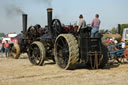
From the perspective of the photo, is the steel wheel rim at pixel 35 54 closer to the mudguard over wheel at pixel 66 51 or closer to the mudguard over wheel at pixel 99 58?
the mudguard over wheel at pixel 66 51

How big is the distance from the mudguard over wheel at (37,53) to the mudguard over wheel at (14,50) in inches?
134

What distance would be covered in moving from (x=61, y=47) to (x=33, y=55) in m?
2.21

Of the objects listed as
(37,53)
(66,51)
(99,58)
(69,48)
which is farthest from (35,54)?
(99,58)

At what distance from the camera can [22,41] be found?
549 inches

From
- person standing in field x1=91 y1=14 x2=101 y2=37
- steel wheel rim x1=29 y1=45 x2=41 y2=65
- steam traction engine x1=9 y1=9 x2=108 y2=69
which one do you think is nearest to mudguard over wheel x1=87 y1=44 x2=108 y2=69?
steam traction engine x1=9 y1=9 x2=108 y2=69

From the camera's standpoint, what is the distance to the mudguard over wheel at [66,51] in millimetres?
7919

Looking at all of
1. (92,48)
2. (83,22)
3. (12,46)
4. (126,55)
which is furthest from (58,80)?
(12,46)

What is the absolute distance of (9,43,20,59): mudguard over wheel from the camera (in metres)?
14.1

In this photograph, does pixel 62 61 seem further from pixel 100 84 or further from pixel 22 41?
pixel 22 41

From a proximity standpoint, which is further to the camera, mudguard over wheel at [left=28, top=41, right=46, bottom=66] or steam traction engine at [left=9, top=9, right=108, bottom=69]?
mudguard over wheel at [left=28, top=41, right=46, bottom=66]

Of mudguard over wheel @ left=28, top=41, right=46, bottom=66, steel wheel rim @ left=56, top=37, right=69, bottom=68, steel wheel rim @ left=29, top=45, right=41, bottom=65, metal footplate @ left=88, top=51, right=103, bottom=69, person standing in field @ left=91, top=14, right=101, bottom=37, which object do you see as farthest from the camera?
steel wheel rim @ left=29, top=45, right=41, bottom=65

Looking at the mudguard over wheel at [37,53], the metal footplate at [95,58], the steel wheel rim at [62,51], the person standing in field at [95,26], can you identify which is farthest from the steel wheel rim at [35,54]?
the person standing in field at [95,26]

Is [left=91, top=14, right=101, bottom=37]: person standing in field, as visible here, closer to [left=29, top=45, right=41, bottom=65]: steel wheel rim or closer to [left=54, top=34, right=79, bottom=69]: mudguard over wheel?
[left=54, top=34, right=79, bottom=69]: mudguard over wheel

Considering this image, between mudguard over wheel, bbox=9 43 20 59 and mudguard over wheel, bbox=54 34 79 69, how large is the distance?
5.58 m
